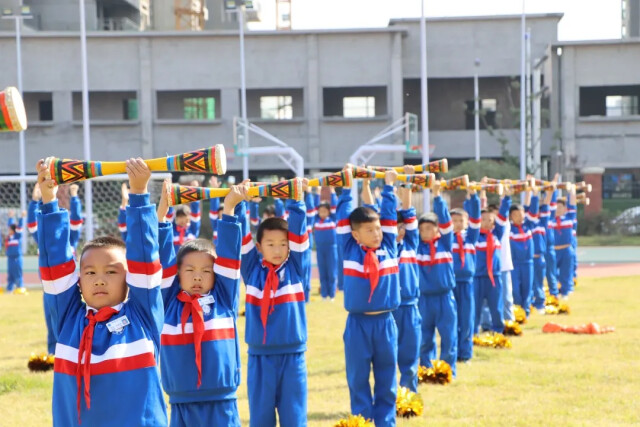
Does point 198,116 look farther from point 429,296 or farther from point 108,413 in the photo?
point 108,413

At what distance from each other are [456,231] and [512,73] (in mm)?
29695

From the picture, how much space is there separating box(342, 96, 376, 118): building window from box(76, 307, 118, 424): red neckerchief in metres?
36.9

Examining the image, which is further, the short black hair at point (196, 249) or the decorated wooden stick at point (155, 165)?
the short black hair at point (196, 249)

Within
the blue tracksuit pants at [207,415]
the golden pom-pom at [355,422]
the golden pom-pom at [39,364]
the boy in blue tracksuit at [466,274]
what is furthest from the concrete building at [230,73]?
the blue tracksuit pants at [207,415]

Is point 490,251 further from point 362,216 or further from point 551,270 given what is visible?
point 551,270

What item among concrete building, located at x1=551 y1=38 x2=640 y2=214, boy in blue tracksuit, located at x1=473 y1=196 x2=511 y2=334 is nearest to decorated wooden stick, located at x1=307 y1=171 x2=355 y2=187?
boy in blue tracksuit, located at x1=473 y1=196 x2=511 y2=334

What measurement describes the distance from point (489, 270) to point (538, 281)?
12.7 ft

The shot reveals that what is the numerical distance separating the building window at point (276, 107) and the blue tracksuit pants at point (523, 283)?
1063 inches

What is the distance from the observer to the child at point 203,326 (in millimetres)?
5316

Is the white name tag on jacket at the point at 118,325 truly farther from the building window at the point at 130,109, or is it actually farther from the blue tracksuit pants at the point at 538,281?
the building window at the point at 130,109

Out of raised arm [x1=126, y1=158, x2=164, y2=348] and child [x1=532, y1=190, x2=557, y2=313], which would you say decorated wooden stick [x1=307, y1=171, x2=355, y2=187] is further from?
child [x1=532, y1=190, x2=557, y2=313]

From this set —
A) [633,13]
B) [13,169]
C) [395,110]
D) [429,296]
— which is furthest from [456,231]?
[633,13]

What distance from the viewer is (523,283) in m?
14.1

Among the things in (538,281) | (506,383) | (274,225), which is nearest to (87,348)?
(274,225)
